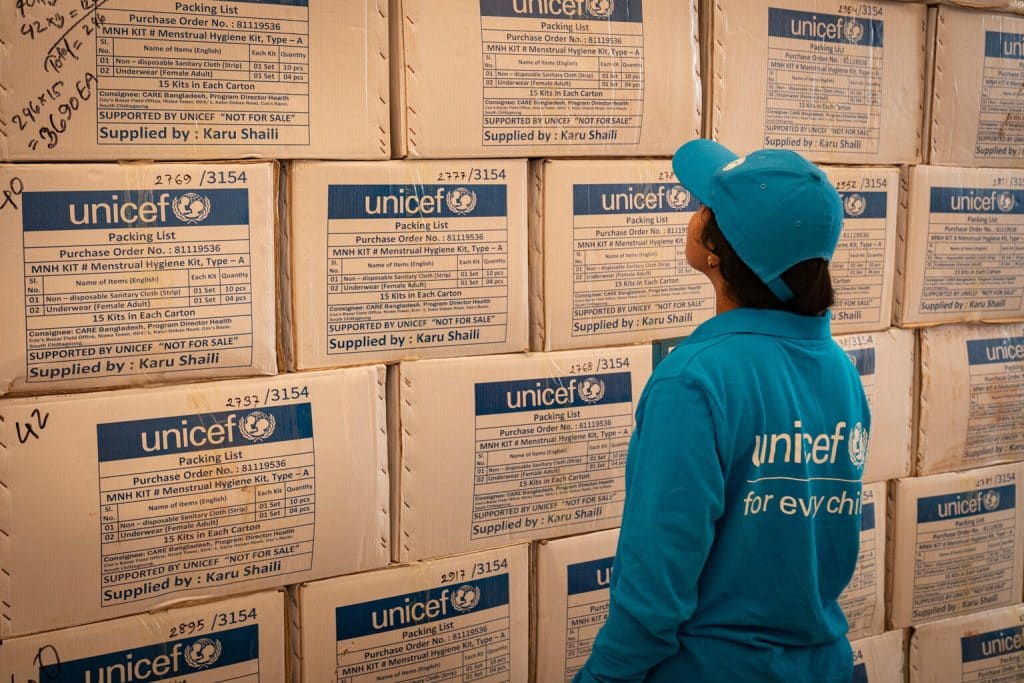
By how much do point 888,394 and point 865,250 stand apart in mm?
325

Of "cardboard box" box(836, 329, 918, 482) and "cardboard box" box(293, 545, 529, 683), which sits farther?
"cardboard box" box(836, 329, 918, 482)

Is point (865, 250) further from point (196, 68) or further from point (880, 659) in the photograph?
point (196, 68)

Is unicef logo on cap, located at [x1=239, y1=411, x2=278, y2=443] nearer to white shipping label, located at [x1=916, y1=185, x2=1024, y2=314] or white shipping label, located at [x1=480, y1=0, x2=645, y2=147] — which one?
white shipping label, located at [x1=480, y1=0, x2=645, y2=147]

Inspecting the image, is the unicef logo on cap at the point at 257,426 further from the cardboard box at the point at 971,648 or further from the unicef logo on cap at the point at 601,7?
the cardboard box at the point at 971,648

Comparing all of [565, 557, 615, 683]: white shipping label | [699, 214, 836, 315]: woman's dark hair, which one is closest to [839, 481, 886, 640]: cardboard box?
[565, 557, 615, 683]: white shipping label

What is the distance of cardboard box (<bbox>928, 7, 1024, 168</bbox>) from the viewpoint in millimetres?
2070

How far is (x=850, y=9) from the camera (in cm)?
196

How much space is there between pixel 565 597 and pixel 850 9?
133cm

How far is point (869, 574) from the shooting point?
6.91 ft

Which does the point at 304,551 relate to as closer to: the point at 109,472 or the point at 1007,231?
the point at 109,472

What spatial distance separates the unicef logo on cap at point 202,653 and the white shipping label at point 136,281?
44 cm

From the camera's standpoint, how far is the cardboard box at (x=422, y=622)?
161cm

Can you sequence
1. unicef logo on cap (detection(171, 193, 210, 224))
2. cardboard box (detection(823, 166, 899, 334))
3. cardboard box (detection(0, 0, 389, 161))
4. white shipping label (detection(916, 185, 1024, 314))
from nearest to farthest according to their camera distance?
cardboard box (detection(0, 0, 389, 161)) → unicef logo on cap (detection(171, 193, 210, 224)) → cardboard box (detection(823, 166, 899, 334)) → white shipping label (detection(916, 185, 1024, 314))

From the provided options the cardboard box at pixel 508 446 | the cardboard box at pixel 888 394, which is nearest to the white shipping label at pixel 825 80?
the cardboard box at pixel 888 394
